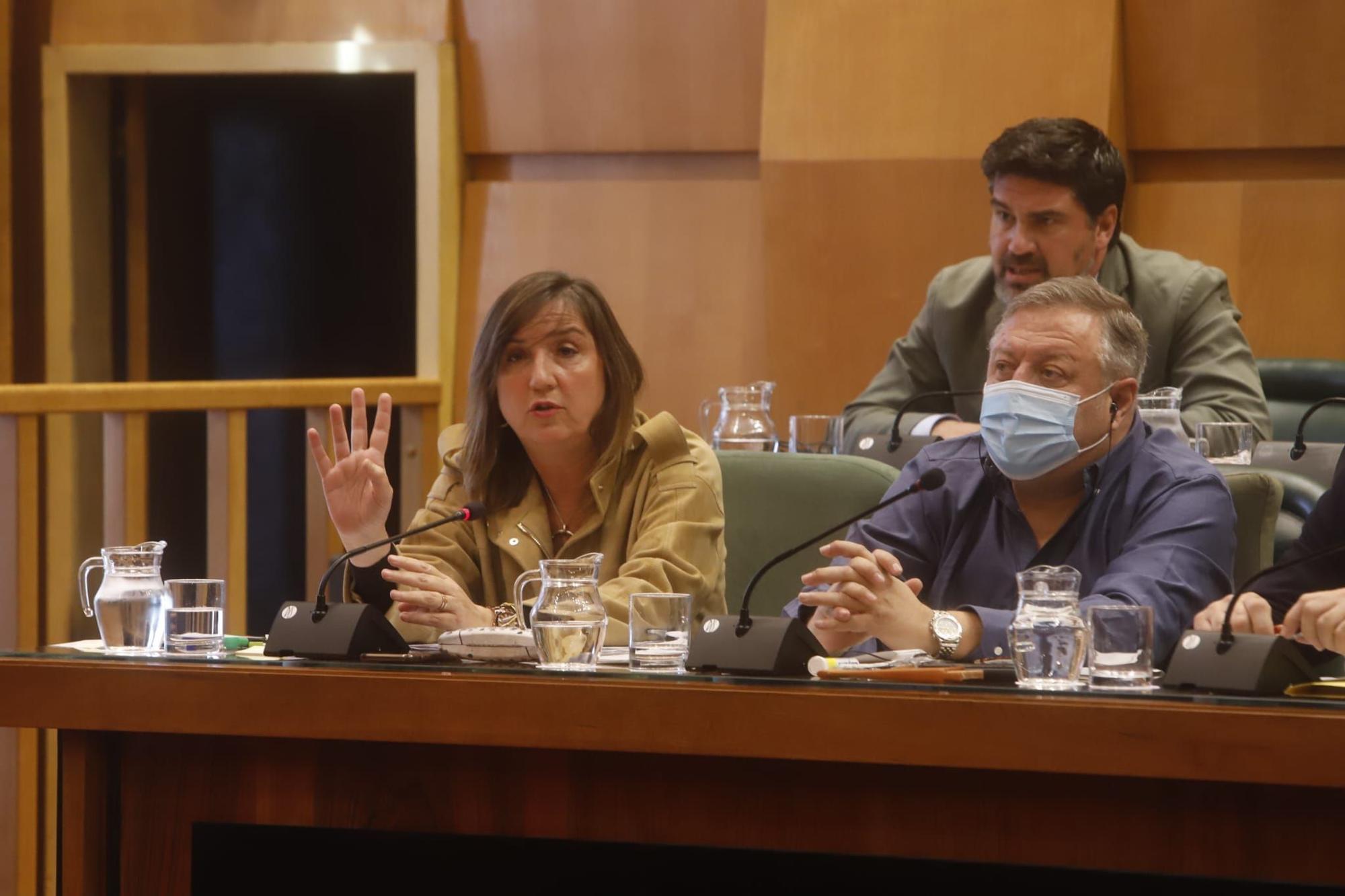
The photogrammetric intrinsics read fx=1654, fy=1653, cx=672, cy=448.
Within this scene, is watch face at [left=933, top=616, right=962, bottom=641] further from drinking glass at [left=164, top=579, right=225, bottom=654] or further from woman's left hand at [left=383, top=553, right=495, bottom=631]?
drinking glass at [left=164, top=579, right=225, bottom=654]

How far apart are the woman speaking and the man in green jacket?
86cm

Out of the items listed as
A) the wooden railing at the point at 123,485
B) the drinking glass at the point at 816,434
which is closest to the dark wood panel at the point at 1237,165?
the drinking glass at the point at 816,434

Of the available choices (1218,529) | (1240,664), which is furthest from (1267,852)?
(1218,529)

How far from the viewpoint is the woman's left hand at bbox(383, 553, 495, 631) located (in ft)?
6.29

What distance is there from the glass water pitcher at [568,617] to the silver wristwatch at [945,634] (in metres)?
0.41

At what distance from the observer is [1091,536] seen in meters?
2.02

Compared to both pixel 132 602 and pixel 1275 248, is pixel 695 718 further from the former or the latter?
pixel 1275 248

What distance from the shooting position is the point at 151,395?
329cm

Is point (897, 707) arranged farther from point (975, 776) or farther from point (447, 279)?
point (447, 279)

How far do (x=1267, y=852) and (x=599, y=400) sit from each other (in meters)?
1.26

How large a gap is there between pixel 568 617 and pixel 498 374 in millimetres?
824

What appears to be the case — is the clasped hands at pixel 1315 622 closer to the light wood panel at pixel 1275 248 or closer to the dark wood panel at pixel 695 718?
the dark wood panel at pixel 695 718

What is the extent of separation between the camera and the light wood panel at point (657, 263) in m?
4.22

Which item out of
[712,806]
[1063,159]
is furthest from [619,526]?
[1063,159]
